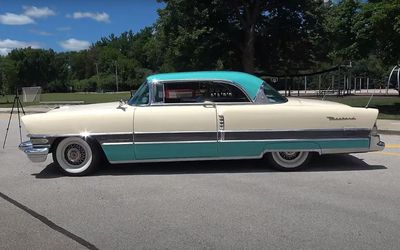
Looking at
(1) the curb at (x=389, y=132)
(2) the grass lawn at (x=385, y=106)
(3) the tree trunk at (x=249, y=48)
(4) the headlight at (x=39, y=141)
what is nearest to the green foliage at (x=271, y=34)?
(3) the tree trunk at (x=249, y=48)

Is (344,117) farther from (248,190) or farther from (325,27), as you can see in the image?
(325,27)

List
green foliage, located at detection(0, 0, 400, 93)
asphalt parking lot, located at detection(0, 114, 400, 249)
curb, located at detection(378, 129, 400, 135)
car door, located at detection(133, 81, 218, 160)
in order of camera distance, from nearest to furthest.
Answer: asphalt parking lot, located at detection(0, 114, 400, 249), car door, located at detection(133, 81, 218, 160), curb, located at detection(378, 129, 400, 135), green foliage, located at detection(0, 0, 400, 93)

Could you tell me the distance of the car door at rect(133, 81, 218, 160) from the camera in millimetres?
7727

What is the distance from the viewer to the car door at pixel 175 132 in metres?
7.73

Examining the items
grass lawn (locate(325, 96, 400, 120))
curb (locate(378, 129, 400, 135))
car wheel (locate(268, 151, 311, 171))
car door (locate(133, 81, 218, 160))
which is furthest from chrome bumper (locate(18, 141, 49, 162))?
grass lawn (locate(325, 96, 400, 120))

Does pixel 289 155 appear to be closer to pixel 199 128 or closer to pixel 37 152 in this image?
pixel 199 128

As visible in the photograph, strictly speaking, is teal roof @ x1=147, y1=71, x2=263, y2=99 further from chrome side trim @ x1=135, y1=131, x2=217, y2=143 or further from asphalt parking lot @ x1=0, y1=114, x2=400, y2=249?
asphalt parking lot @ x1=0, y1=114, x2=400, y2=249

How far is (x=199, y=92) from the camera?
8.03 metres

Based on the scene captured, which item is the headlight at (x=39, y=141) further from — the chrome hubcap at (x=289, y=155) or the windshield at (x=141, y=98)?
the chrome hubcap at (x=289, y=155)

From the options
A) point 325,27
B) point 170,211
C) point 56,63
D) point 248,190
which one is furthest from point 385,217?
point 56,63

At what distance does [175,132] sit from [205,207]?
6.25 feet

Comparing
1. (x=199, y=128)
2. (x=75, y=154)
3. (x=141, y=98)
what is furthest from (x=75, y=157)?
(x=199, y=128)

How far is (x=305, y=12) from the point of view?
3092cm

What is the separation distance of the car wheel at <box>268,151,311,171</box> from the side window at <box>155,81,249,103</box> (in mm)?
1005
